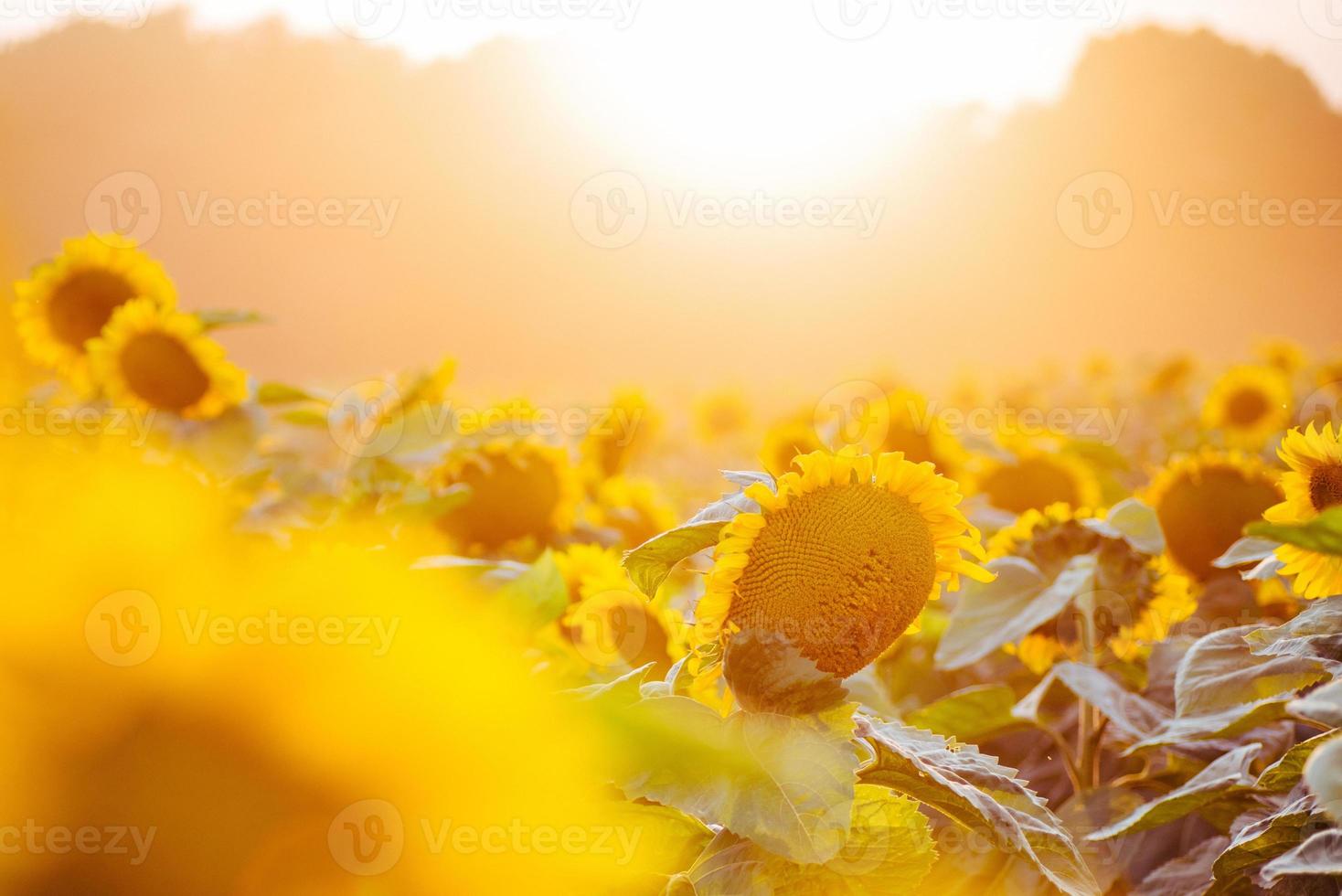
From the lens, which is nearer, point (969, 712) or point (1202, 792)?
Answer: point (1202, 792)

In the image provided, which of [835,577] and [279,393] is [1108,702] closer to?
[835,577]

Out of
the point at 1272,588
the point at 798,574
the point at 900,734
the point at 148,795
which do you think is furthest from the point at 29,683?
the point at 1272,588

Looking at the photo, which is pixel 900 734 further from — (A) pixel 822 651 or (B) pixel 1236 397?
(B) pixel 1236 397

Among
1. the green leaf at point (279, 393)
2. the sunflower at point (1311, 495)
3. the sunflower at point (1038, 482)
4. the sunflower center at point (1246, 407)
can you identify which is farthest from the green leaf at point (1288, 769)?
the sunflower center at point (1246, 407)

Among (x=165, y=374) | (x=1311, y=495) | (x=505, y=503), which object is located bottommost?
(x=505, y=503)

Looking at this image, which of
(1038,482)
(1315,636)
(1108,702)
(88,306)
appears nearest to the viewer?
(1315,636)

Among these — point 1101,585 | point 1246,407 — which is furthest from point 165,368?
point 1246,407
